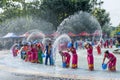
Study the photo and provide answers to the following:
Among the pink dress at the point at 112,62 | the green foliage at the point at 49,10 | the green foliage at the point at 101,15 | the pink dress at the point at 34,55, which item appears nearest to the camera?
the pink dress at the point at 112,62

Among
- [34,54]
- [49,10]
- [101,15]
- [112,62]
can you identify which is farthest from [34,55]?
[101,15]

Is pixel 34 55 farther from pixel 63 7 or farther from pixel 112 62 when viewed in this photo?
pixel 63 7

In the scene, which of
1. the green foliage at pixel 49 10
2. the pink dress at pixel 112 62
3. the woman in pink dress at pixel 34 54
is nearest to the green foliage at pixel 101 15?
the green foliage at pixel 49 10

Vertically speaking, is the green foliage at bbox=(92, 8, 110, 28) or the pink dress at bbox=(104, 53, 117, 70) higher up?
the green foliage at bbox=(92, 8, 110, 28)

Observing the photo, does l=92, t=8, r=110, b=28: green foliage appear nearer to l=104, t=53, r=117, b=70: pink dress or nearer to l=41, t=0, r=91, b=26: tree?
l=41, t=0, r=91, b=26: tree

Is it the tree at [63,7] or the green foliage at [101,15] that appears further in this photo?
the green foliage at [101,15]

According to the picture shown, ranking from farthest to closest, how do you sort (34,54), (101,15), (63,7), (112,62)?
(101,15) → (63,7) → (34,54) → (112,62)

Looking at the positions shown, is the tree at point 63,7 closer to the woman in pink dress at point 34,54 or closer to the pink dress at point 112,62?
the woman in pink dress at point 34,54

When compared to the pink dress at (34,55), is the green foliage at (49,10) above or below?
above

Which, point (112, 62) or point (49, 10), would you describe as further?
point (49, 10)

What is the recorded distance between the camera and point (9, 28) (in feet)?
211

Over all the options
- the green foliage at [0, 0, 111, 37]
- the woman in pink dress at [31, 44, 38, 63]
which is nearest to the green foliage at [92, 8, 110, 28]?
the green foliage at [0, 0, 111, 37]

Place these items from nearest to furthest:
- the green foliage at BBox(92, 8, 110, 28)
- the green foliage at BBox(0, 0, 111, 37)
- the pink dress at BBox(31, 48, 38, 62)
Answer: the pink dress at BBox(31, 48, 38, 62), the green foliage at BBox(0, 0, 111, 37), the green foliage at BBox(92, 8, 110, 28)

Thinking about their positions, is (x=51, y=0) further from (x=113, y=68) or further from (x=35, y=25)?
(x=113, y=68)
